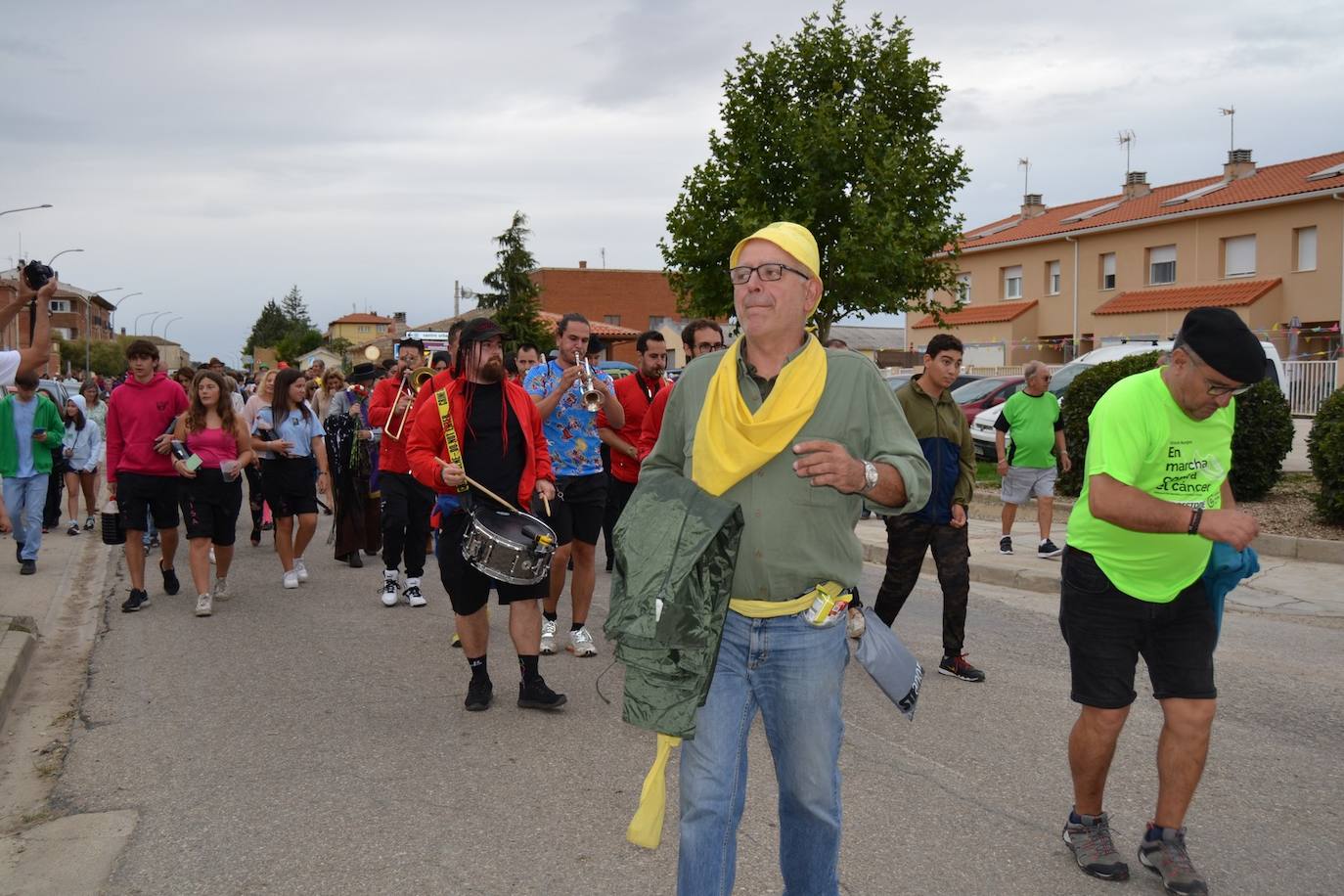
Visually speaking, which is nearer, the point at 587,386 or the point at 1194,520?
the point at 1194,520

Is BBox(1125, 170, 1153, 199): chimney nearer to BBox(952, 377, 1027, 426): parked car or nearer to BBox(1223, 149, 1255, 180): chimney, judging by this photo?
BBox(1223, 149, 1255, 180): chimney

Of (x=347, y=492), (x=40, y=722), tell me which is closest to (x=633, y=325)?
(x=347, y=492)

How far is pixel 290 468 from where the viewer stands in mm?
9867

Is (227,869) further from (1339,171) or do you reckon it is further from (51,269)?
(1339,171)

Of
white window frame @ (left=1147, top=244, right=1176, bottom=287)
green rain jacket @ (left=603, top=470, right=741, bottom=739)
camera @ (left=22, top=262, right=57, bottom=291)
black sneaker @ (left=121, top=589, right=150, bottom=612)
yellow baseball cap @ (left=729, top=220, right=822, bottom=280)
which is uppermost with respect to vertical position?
white window frame @ (left=1147, top=244, right=1176, bottom=287)

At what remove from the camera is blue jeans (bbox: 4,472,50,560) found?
10539mm

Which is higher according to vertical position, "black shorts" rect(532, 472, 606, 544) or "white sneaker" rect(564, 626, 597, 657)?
"black shorts" rect(532, 472, 606, 544)

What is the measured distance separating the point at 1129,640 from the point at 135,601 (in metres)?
7.69

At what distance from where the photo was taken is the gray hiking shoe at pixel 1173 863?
367cm

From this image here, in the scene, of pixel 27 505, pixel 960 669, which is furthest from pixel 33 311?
pixel 27 505

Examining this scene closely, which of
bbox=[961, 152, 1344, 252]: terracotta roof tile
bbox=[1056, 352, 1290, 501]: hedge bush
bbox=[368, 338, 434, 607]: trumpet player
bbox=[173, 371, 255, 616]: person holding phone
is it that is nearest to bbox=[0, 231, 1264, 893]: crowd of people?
bbox=[368, 338, 434, 607]: trumpet player

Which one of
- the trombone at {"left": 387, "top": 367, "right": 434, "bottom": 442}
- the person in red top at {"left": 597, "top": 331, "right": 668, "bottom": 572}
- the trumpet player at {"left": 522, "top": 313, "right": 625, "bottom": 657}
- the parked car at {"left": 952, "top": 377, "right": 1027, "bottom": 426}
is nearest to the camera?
the trumpet player at {"left": 522, "top": 313, "right": 625, "bottom": 657}

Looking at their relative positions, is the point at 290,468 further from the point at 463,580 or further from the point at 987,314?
the point at 987,314

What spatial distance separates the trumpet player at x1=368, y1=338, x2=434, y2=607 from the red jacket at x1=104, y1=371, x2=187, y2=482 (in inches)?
63.9
